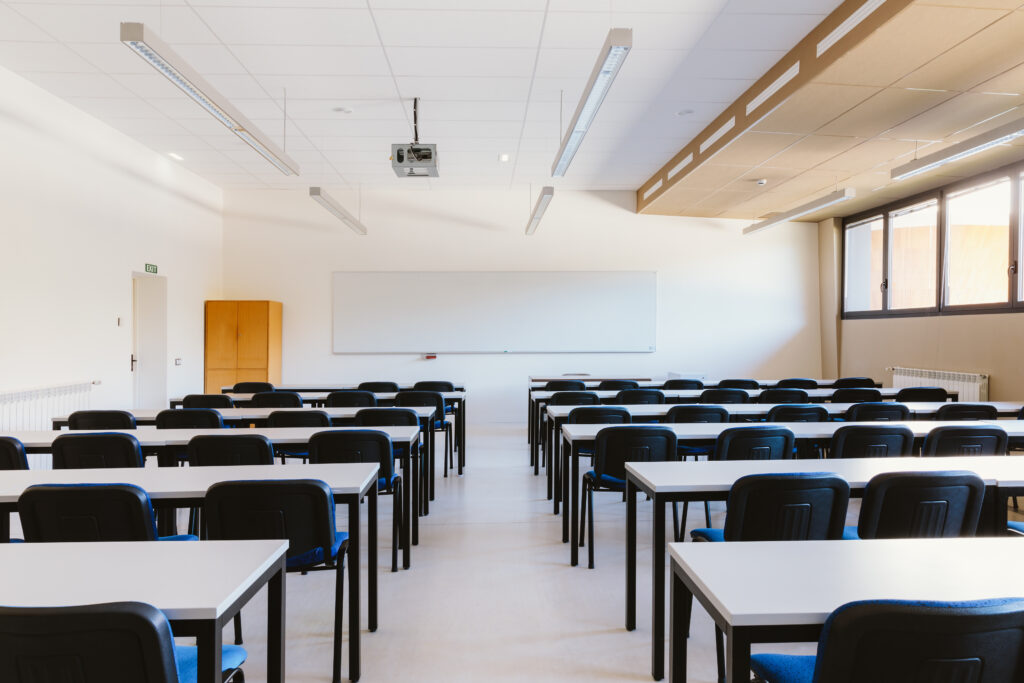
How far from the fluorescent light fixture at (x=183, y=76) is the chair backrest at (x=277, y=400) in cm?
224

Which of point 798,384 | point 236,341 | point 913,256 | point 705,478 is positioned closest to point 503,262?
point 236,341

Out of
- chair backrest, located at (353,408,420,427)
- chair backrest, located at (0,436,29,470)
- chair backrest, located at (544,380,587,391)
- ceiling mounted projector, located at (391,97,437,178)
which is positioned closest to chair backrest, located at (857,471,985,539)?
chair backrest, located at (353,408,420,427)

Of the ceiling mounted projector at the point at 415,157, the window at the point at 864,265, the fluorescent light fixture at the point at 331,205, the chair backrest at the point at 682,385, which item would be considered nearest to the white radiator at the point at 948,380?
the window at the point at 864,265

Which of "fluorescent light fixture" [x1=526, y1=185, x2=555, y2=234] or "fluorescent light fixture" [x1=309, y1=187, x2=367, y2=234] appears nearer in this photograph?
"fluorescent light fixture" [x1=309, y1=187, x2=367, y2=234]

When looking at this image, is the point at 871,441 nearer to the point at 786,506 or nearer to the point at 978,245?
the point at 786,506

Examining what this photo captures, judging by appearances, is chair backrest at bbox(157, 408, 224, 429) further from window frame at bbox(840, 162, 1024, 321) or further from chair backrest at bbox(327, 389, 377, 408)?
window frame at bbox(840, 162, 1024, 321)

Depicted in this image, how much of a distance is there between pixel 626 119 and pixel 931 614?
5.86m

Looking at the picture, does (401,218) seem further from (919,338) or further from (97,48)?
(919,338)

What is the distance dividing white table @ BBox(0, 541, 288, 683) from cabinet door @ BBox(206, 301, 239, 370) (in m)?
7.70

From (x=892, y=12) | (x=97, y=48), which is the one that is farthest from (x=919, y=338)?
(x=97, y=48)

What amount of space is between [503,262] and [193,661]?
818 centimetres

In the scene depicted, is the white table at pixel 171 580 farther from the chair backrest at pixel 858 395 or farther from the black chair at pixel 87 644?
the chair backrest at pixel 858 395

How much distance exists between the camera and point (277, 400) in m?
5.54

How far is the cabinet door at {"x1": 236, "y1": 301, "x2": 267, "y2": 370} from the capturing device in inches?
345
